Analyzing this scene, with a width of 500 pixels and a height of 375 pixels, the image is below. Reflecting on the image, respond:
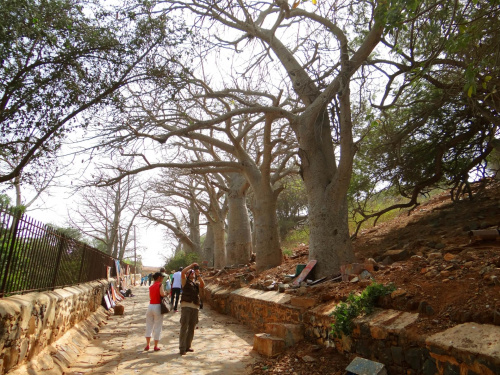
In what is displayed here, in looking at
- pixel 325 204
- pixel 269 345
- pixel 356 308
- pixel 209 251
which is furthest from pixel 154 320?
pixel 209 251

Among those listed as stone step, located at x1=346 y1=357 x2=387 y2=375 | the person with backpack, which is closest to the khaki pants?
the person with backpack

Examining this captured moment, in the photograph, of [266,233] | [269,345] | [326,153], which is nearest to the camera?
[269,345]

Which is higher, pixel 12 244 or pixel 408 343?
pixel 12 244

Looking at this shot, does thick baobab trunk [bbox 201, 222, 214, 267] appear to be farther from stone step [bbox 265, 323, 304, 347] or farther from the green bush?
the green bush

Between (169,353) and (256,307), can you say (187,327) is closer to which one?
(169,353)

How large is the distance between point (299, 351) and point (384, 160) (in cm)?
688

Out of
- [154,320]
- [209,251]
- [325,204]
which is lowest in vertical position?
[154,320]

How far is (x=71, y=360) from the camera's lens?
5.36m

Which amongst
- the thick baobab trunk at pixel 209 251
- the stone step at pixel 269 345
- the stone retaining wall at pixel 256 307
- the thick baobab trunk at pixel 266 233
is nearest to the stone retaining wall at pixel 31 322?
the stone step at pixel 269 345

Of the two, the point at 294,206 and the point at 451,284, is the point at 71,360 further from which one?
the point at 294,206

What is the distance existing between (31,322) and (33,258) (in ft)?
3.03

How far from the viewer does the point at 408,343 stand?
3553 millimetres

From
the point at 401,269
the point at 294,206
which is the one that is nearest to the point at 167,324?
the point at 401,269

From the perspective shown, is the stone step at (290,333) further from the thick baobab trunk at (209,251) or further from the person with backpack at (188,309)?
the thick baobab trunk at (209,251)
